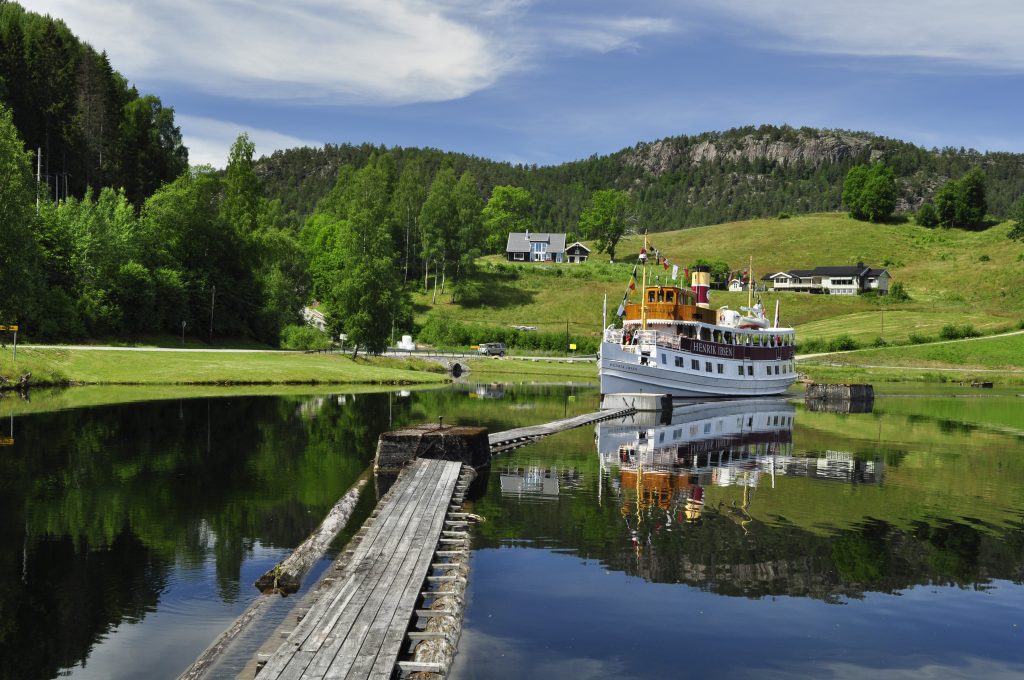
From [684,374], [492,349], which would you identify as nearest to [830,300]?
[492,349]

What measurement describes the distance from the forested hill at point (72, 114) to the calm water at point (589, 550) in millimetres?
75526

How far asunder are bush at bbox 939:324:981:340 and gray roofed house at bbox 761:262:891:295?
152 ft

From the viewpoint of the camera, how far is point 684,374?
232 feet

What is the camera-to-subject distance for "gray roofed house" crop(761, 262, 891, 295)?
17338 centimetres

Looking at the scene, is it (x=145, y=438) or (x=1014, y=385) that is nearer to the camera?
(x=145, y=438)

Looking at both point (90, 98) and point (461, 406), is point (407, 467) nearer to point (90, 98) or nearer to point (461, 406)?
point (461, 406)

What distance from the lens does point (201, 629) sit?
45.0ft

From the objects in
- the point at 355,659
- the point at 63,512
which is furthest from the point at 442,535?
the point at 63,512

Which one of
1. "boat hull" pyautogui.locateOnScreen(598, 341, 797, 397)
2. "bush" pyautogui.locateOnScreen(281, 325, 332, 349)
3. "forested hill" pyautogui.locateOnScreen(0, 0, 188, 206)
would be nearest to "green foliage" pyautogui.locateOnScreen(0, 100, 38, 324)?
"forested hill" pyautogui.locateOnScreen(0, 0, 188, 206)

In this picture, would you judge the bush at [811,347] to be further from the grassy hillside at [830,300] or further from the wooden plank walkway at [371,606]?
the wooden plank walkway at [371,606]

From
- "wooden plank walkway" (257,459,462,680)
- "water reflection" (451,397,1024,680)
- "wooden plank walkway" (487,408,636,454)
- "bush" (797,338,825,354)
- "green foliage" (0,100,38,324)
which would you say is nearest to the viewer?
"wooden plank walkway" (257,459,462,680)

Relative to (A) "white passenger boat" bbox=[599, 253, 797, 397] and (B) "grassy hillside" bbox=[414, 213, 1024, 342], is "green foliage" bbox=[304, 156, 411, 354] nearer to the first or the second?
(A) "white passenger boat" bbox=[599, 253, 797, 397]

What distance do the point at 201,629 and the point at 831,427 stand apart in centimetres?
4490

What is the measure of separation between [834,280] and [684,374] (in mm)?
120045
